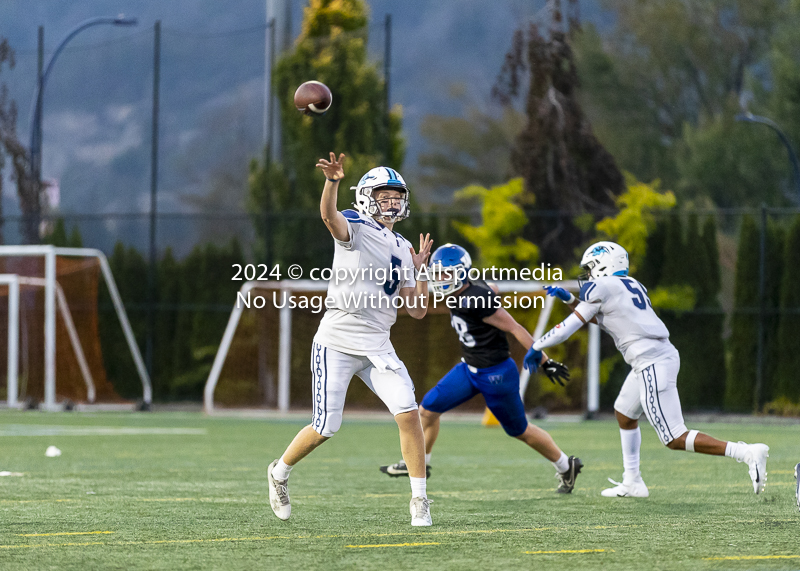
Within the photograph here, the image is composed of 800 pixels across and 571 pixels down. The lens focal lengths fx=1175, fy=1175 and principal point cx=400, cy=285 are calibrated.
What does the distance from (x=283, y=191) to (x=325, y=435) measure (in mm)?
17575

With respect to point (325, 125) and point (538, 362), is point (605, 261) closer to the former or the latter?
point (538, 362)

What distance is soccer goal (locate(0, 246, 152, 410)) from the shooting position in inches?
798

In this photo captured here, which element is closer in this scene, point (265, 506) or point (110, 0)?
point (265, 506)

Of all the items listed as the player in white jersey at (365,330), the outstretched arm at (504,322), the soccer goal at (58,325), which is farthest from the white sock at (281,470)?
the soccer goal at (58,325)

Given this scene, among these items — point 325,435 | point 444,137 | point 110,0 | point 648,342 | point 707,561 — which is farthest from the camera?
point 110,0

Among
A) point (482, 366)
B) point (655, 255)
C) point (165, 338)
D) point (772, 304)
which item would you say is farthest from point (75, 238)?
point (482, 366)

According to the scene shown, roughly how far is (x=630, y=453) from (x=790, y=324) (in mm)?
12404

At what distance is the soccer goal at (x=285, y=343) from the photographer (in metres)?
19.7

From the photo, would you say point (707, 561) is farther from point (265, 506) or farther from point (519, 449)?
point (519, 449)

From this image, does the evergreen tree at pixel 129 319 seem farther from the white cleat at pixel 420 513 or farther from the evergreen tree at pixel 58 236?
the white cleat at pixel 420 513

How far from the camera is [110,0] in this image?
65688 mm

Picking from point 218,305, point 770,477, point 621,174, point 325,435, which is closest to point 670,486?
point 770,477

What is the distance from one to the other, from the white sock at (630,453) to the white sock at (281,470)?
2578mm

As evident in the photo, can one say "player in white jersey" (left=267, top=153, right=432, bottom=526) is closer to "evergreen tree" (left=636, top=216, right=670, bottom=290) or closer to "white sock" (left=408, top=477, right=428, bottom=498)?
"white sock" (left=408, top=477, right=428, bottom=498)
